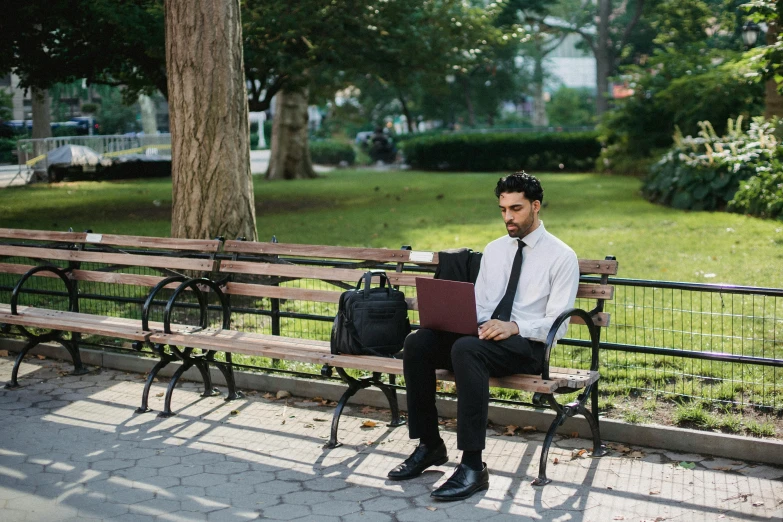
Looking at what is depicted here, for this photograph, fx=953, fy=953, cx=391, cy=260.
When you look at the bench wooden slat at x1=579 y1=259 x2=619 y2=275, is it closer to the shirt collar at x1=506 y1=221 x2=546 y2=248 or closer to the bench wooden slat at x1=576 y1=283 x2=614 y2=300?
the bench wooden slat at x1=576 y1=283 x2=614 y2=300

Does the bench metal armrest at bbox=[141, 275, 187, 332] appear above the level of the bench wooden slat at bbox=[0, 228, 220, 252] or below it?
below

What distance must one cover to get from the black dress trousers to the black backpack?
373 millimetres

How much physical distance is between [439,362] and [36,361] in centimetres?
408

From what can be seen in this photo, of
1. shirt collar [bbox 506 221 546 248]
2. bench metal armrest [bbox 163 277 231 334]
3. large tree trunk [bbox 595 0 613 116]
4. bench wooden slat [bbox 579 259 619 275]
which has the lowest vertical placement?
bench metal armrest [bbox 163 277 231 334]

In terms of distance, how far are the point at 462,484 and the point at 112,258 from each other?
151 inches

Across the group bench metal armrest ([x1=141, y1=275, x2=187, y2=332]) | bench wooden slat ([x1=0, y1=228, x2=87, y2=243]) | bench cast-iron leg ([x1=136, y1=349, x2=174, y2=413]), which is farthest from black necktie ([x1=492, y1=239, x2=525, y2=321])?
bench wooden slat ([x1=0, y1=228, x2=87, y2=243])

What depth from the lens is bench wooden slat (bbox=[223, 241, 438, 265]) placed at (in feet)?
20.5

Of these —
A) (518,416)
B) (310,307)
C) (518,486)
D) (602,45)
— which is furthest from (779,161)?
(602,45)

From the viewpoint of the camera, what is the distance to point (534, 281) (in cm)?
509

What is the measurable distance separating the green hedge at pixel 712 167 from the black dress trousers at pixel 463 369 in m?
11.2

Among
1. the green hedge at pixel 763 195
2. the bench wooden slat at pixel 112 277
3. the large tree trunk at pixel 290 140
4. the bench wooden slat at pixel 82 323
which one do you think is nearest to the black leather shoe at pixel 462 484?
the bench wooden slat at pixel 82 323

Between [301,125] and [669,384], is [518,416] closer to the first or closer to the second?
[669,384]

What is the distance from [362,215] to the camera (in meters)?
17.9

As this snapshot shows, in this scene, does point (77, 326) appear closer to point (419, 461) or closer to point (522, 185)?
point (419, 461)
